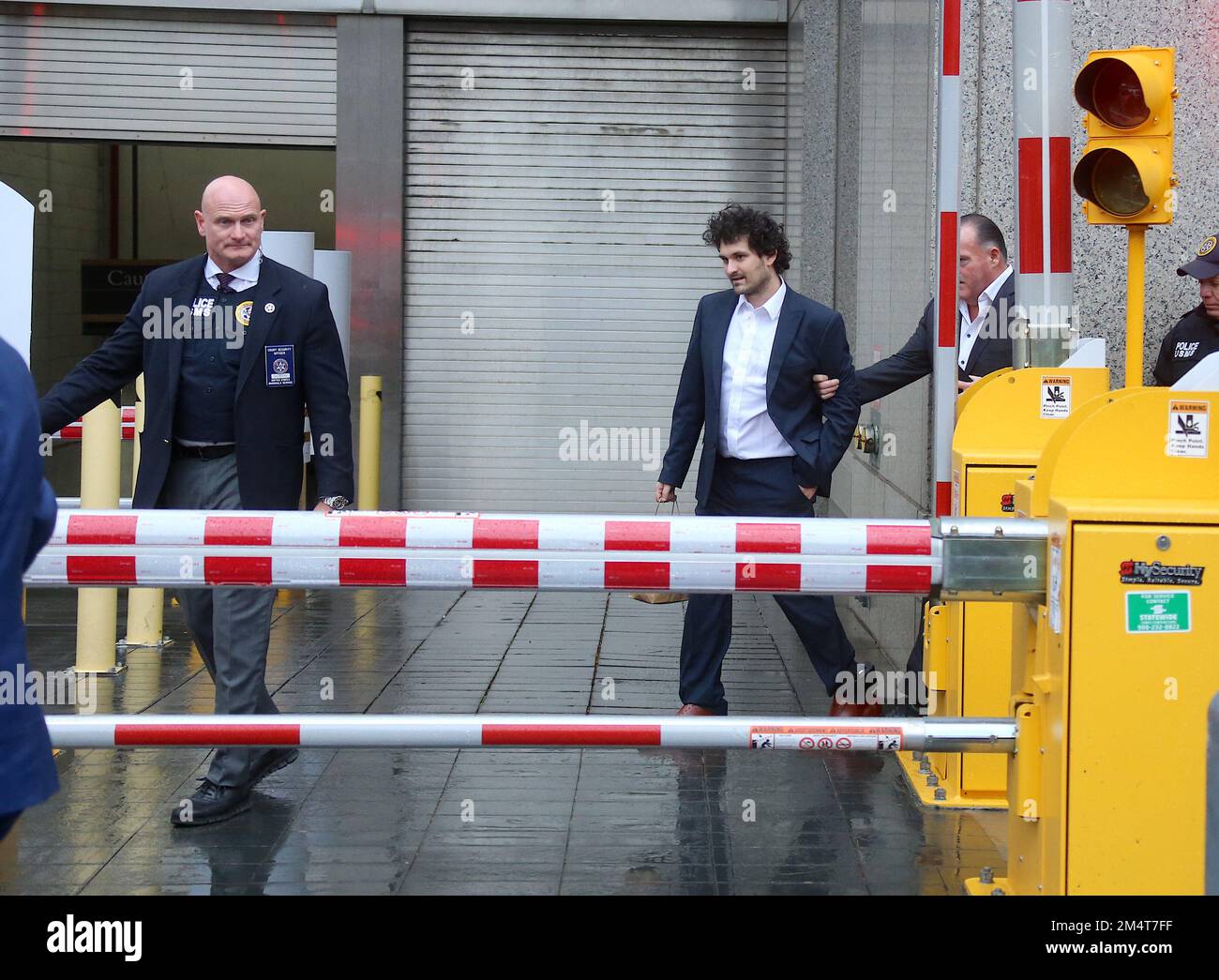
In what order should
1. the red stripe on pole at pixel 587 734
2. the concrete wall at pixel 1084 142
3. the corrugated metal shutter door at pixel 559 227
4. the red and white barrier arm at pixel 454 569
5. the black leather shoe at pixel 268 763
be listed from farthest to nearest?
the corrugated metal shutter door at pixel 559 227
the concrete wall at pixel 1084 142
the black leather shoe at pixel 268 763
the red and white barrier arm at pixel 454 569
the red stripe on pole at pixel 587 734

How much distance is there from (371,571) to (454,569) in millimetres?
199

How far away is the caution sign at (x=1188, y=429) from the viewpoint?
11.8 feet

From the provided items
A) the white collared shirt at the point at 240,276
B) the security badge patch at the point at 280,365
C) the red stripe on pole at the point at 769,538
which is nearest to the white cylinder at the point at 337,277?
the white collared shirt at the point at 240,276

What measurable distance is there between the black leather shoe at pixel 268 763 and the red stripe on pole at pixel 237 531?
174 cm

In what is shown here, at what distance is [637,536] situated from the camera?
3.84 m

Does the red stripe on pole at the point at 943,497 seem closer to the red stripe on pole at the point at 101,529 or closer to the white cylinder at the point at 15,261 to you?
the red stripe on pole at the point at 101,529

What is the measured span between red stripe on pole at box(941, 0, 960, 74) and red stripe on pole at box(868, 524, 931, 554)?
2085 millimetres

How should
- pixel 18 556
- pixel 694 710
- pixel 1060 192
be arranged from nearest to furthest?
1. pixel 18 556
2. pixel 1060 192
3. pixel 694 710

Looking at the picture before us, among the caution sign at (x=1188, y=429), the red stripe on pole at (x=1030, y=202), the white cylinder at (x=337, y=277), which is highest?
the white cylinder at (x=337, y=277)

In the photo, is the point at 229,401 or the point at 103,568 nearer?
the point at 103,568

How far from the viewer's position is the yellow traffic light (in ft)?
15.7

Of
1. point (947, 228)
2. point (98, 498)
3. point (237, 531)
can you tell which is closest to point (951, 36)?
point (947, 228)

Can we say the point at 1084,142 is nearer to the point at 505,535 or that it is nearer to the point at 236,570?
the point at 505,535

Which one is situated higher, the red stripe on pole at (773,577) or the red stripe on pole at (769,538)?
A: the red stripe on pole at (769,538)
